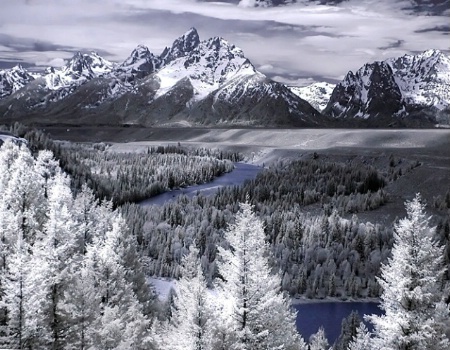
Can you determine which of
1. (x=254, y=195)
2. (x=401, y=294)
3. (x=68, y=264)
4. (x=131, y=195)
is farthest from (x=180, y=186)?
(x=401, y=294)

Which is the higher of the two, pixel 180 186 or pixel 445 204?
pixel 445 204

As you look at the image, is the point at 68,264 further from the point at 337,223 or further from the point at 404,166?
the point at 337,223

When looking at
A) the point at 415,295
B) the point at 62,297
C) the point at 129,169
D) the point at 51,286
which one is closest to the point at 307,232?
the point at 62,297

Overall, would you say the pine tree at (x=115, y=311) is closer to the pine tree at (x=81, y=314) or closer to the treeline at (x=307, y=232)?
the pine tree at (x=81, y=314)

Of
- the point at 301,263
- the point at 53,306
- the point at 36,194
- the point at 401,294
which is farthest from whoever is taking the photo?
the point at 301,263

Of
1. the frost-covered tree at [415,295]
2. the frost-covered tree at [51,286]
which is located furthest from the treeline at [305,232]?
the frost-covered tree at [415,295]

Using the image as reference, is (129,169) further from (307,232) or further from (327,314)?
(327,314)
